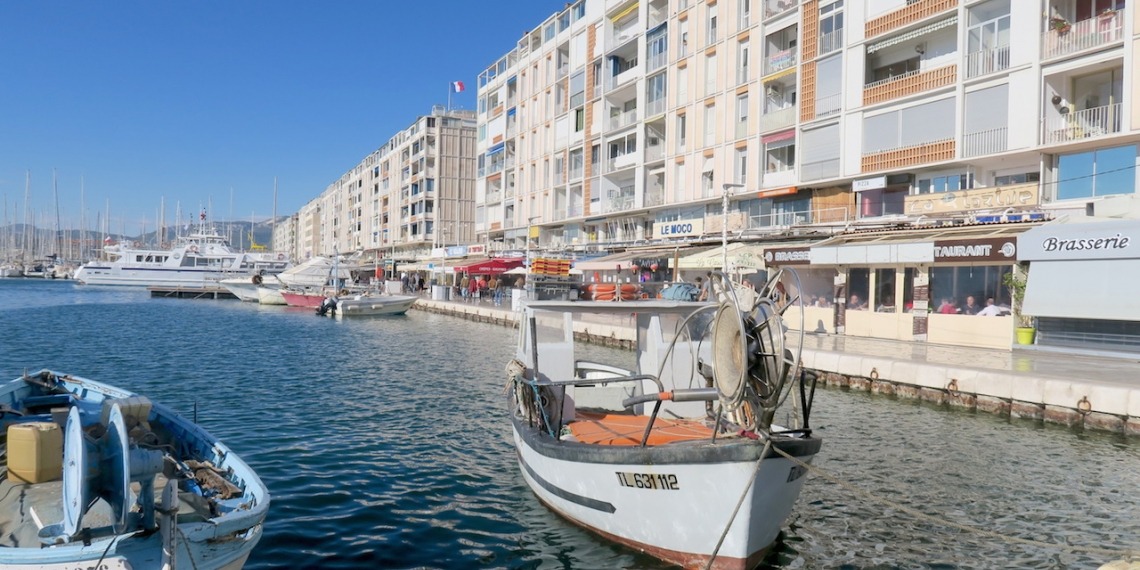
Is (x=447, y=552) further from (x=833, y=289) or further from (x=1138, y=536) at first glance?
(x=833, y=289)

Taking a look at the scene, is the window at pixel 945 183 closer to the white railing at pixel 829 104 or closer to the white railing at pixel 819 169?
the white railing at pixel 819 169

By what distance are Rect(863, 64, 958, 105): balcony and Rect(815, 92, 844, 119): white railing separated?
141 cm

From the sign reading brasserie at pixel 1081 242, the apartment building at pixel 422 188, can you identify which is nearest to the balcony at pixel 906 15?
the sign reading brasserie at pixel 1081 242

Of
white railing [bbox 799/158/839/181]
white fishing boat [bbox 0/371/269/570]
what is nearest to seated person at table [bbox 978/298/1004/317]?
white railing [bbox 799/158/839/181]

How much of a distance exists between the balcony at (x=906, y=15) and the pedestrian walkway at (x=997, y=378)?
42.6 ft

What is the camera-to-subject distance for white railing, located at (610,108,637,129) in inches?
1823

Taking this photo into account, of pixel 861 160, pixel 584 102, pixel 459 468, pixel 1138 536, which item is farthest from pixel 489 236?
pixel 1138 536

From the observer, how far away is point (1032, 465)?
1184 cm

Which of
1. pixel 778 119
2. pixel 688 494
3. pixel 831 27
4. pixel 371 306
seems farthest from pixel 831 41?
pixel 688 494

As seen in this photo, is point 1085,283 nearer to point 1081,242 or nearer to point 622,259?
point 1081,242

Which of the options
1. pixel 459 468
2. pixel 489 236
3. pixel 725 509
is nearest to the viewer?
pixel 725 509

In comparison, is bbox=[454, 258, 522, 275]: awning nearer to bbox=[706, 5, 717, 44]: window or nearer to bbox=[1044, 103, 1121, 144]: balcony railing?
bbox=[706, 5, 717, 44]: window

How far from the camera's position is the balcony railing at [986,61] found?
83.3 feet

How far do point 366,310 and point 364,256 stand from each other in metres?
68.5
